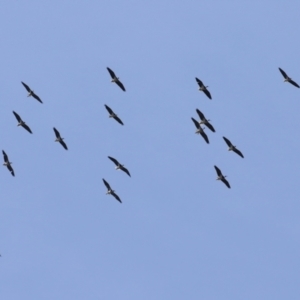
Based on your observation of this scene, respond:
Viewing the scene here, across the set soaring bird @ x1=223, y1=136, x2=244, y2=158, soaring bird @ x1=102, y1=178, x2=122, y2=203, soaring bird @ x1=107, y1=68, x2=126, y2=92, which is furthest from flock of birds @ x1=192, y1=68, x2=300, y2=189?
soaring bird @ x1=102, y1=178, x2=122, y2=203

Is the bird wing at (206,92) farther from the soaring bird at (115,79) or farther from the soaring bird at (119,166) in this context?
the soaring bird at (119,166)

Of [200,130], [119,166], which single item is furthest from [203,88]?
[119,166]

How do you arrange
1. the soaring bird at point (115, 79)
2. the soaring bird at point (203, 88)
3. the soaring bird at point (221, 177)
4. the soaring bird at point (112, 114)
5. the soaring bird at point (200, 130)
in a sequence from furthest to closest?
the soaring bird at point (221, 177), the soaring bird at point (112, 114), the soaring bird at point (200, 130), the soaring bird at point (115, 79), the soaring bird at point (203, 88)

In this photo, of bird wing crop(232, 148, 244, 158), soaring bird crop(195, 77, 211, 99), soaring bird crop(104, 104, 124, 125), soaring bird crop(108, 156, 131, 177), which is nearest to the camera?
soaring bird crop(195, 77, 211, 99)

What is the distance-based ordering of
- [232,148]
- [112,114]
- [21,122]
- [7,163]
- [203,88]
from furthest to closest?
[7,163]
[21,122]
[112,114]
[232,148]
[203,88]

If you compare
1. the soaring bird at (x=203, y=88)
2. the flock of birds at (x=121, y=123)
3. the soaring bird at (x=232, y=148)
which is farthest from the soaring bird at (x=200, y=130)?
the soaring bird at (x=203, y=88)

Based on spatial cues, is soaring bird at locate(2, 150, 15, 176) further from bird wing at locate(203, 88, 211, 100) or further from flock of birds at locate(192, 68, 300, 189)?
bird wing at locate(203, 88, 211, 100)

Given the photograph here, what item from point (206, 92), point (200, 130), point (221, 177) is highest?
point (206, 92)

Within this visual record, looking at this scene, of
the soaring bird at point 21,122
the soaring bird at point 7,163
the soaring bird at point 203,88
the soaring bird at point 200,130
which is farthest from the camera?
the soaring bird at point 7,163

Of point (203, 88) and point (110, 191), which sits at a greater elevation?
point (203, 88)

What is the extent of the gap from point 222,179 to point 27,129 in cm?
2558

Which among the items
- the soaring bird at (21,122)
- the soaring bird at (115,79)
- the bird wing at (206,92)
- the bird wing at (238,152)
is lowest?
the bird wing at (238,152)

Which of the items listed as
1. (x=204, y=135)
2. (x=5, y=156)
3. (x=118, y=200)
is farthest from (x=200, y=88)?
(x=5, y=156)

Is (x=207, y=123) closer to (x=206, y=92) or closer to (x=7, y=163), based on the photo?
(x=206, y=92)
